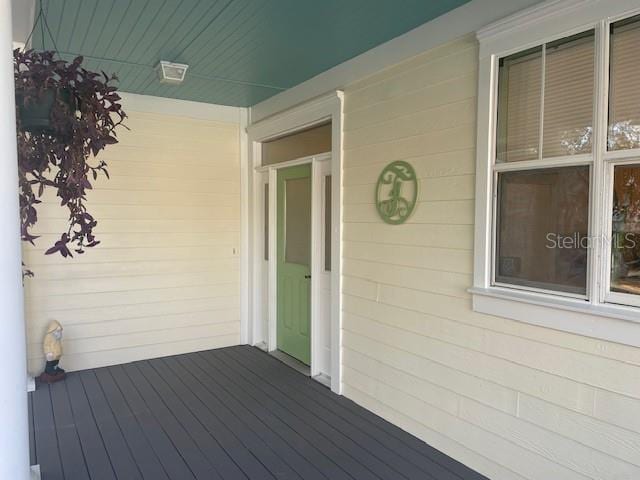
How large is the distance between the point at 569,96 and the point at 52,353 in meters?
4.44

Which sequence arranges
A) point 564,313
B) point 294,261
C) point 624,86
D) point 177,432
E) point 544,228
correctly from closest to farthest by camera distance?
1. point 624,86
2. point 564,313
3. point 544,228
4. point 177,432
5. point 294,261

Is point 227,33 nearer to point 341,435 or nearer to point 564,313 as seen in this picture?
point 564,313

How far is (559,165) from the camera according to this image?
2.27 meters

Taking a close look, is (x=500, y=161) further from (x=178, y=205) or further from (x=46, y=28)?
(x=178, y=205)

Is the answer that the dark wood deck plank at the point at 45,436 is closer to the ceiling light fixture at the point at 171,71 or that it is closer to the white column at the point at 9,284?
the white column at the point at 9,284

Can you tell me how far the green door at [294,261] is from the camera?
14.7 feet

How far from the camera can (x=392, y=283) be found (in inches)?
128

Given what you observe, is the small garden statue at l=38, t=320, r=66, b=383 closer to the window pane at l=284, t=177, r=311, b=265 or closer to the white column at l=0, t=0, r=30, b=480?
the window pane at l=284, t=177, r=311, b=265

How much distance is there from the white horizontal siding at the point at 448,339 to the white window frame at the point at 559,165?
0.08m

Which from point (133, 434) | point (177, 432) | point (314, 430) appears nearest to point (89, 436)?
point (133, 434)

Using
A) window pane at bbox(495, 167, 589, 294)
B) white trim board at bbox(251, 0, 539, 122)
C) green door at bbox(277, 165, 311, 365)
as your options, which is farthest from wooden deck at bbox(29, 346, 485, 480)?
white trim board at bbox(251, 0, 539, 122)

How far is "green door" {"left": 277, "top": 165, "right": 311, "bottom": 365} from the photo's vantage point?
4.48 metres

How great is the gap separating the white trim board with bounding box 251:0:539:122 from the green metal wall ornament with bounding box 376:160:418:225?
76 cm

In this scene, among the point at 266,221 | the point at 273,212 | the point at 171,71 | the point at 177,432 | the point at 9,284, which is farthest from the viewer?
the point at 266,221
